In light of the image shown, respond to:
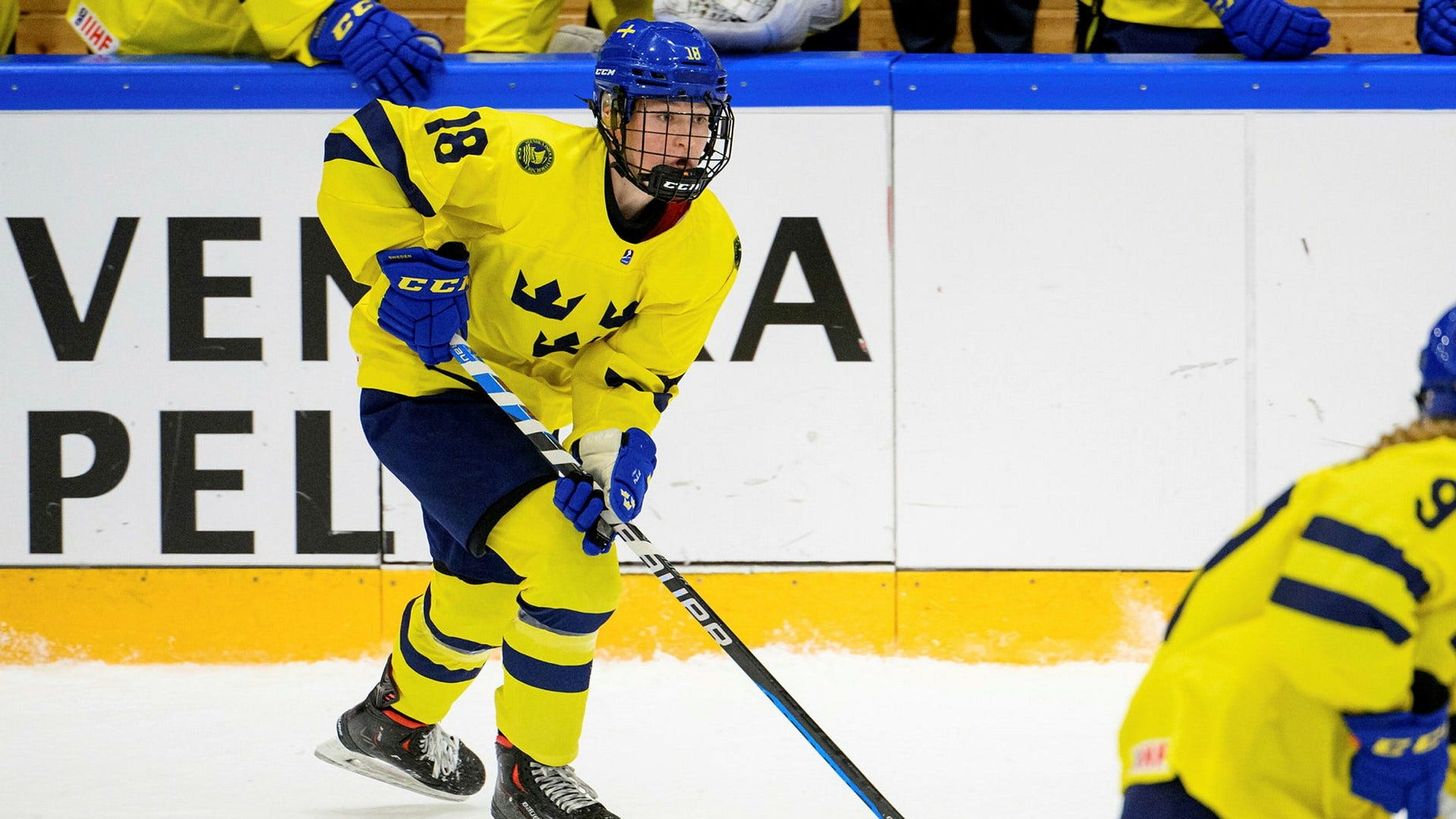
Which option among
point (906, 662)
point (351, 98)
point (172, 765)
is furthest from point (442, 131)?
point (906, 662)

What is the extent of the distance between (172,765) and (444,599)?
2.21ft

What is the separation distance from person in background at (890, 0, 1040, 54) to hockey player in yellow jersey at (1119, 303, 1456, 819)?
232cm

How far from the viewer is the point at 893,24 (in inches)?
176

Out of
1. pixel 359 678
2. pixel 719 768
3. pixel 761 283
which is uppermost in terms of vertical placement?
pixel 761 283

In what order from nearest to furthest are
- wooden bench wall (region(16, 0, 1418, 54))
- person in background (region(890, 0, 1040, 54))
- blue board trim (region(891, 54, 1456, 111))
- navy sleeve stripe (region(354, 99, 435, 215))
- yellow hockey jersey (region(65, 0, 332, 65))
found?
navy sleeve stripe (region(354, 99, 435, 215)) < blue board trim (region(891, 54, 1456, 111)) < yellow hockey jersey (region(65, 0, 332, 65)) < person in background (region(890, 0, 1040, 54)) < wooden bench wall (region(16, 0, 1418, 54))

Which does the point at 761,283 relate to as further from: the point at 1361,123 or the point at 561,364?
the point at 1361,123

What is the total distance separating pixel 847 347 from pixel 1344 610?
1.91 metres

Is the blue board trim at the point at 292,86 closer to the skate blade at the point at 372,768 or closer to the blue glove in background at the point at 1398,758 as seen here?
the skate blade at the point at 372,768

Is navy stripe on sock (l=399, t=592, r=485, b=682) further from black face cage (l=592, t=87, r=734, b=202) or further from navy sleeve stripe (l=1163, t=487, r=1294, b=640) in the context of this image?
navy sleeve stripe (l=1163, t=487, r=1294, b=640)

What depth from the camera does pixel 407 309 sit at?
7.11 ft

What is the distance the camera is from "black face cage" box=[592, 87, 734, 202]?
207 centimetres

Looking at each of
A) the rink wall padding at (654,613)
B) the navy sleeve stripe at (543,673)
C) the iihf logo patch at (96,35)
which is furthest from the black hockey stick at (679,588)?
the iihf logo patch at (96,35)

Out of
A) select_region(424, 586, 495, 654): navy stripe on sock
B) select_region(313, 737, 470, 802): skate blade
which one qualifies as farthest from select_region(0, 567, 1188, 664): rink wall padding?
select_region(424, 586, 495, 654): navy stripe on sock

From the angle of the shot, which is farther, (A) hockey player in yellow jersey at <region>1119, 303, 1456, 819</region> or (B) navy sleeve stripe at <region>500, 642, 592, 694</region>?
(B) navy sleeve stripe at <region>500, 642, 592, 694</region>
